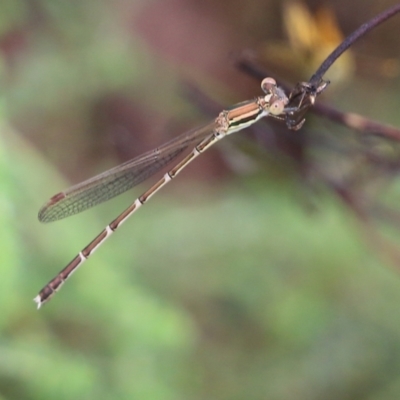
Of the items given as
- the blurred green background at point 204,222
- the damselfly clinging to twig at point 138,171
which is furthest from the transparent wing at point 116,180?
the blurred green background at point 204,222

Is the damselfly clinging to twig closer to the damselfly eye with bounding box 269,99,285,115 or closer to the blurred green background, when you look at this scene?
the damselfly eye with bounding box 269,99,285,115

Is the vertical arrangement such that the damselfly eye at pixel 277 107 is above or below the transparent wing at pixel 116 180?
above

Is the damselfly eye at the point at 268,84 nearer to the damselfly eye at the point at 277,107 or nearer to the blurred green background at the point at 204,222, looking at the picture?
the damselfly eye at the point at 277,107

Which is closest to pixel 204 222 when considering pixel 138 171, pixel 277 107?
pixel 138 171

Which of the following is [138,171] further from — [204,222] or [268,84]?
[204,222]

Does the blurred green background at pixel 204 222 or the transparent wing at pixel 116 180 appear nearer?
the transparent wing at pixel 116 180
